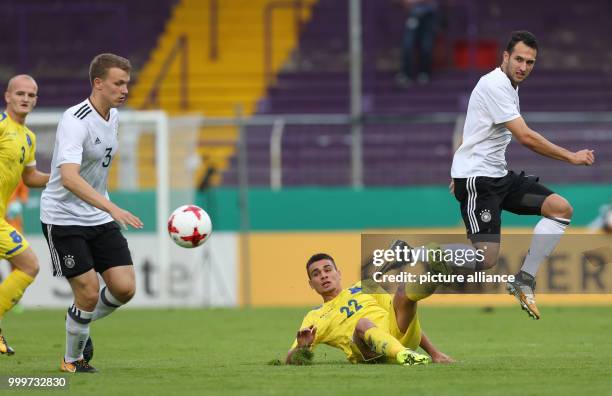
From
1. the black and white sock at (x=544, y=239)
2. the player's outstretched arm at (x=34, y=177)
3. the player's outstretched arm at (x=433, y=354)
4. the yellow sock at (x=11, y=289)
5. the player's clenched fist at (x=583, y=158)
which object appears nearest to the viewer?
the player's clenched fist at (x=583, y=158)

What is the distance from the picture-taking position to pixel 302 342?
1002 centimetres

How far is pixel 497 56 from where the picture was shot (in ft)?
79.5

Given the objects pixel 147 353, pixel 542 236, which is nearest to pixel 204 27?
pixel 147 353

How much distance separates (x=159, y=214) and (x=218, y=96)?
5.75m

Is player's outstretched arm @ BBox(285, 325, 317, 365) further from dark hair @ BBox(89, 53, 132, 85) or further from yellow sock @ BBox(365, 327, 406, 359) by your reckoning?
dark hair @ BBox(89, 53, 132, 85)

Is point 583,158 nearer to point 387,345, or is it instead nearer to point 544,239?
point 544,239

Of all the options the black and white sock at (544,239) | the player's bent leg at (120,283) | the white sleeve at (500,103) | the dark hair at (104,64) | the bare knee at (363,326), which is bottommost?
the bare knee at (363,326)

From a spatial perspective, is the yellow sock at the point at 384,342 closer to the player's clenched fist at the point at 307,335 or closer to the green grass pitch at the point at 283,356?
the green grass pitch at the point at 283,356

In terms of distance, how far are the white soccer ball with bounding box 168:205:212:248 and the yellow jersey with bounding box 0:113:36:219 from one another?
198 cm

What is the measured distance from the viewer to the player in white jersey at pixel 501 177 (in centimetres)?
988

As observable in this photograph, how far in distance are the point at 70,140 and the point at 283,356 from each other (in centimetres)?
309

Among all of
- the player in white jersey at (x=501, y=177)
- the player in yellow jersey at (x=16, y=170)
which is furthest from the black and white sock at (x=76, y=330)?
the player in white jersey at (x=501, y=177)

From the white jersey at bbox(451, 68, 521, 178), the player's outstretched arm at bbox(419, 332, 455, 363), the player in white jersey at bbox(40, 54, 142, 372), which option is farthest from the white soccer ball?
the white jersey at bbox(451, 68, 521, 178)

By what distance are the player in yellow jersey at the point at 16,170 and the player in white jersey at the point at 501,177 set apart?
3.73 m
